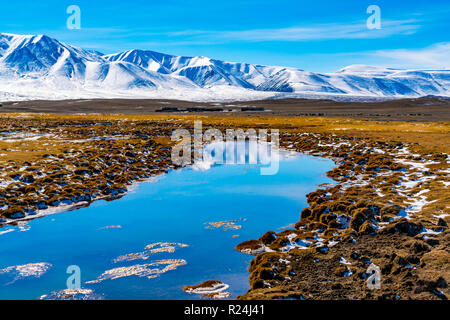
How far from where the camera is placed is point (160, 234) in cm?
1655

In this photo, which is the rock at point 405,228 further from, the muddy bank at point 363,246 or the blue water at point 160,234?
the blue water at point 160,234

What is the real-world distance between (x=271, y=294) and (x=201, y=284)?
98.3 inches

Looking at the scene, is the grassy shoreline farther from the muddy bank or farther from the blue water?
the blue water

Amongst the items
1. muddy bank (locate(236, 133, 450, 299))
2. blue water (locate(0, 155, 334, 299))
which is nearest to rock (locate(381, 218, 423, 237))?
muddy bank (locate(236, 133, 450, 299))

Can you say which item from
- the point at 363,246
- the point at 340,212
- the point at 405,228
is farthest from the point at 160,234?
the point at 405,228

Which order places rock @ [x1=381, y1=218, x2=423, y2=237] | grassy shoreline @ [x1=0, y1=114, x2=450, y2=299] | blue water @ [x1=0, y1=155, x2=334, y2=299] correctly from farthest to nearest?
rock @ [x1=381, y1=218, x2=423, y2=237] → blue water @ [x1=0, y1=155, x2=334, y2=299] → grassy shoreline @ [x1=0, y1=114, x2=450, y2=299]

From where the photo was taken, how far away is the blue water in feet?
39.1

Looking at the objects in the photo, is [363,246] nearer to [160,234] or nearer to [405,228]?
[405,228]

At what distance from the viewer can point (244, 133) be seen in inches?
2530

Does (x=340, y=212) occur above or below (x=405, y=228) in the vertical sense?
below

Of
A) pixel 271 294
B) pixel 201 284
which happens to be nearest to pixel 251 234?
pixel 201 284

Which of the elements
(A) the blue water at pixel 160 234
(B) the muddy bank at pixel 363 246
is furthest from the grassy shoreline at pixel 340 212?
(A) the blue water at pixel 160 234

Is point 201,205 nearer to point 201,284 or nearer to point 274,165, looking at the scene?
point 201,284

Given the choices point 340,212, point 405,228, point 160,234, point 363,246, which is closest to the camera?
point 363,246
